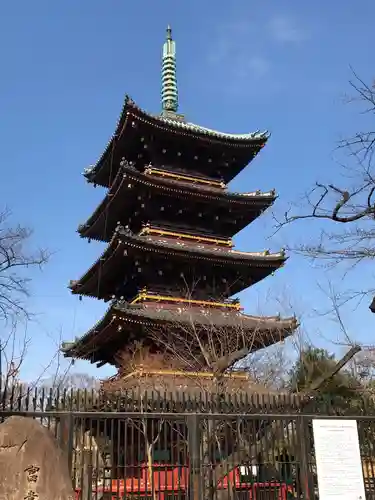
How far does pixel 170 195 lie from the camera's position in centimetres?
2366

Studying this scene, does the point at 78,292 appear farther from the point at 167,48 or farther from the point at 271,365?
the point at 167,48

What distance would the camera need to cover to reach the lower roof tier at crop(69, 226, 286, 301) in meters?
21.8

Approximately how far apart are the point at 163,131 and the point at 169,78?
10.3 meters

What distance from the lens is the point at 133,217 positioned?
25.0 metres

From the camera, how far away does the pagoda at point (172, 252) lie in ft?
67.6

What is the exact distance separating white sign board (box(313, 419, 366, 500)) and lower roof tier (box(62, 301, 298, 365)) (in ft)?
36.7

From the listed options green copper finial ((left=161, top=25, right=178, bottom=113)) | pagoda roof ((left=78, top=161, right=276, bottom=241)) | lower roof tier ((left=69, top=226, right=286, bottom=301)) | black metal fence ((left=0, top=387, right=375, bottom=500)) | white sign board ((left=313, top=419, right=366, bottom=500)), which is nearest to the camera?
black metal fence ((left=0, top=387, right=375, bottom=500))

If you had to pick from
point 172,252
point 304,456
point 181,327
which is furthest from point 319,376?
point 304,456

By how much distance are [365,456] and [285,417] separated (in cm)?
179

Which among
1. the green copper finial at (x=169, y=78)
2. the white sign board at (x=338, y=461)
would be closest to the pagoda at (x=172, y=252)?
the green copper finial at (x=169, y=78)

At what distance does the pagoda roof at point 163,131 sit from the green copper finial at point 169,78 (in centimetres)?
329

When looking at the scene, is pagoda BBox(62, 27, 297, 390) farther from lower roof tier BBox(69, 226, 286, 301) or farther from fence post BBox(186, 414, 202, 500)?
fence post BBox(186, 414, 202, 500)

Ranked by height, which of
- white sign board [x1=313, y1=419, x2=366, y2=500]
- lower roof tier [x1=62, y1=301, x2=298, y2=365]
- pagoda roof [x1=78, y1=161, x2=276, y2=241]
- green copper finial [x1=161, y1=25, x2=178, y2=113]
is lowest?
white sign board [x1=313, y1=419, x2=366, y2=500]

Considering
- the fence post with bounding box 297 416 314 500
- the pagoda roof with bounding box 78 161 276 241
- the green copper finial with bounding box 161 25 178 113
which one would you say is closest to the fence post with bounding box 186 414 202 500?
the fence post with bounding box 297 416 314 500
